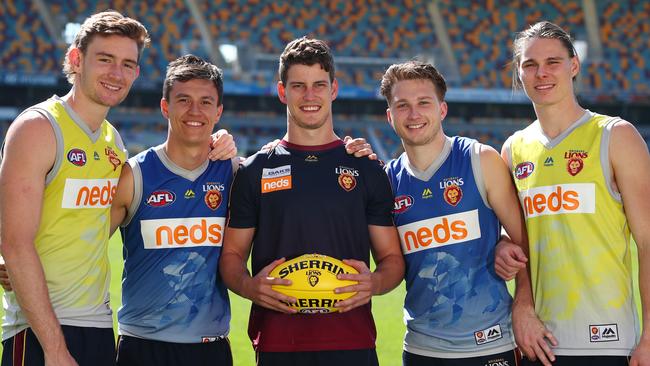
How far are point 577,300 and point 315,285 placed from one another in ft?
3.99

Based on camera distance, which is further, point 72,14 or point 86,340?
point 72,14

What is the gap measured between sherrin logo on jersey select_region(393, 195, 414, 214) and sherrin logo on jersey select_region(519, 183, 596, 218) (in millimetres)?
574

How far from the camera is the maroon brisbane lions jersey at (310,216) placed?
3410 millimetres

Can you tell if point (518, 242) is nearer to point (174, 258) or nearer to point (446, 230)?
point (446, 230)

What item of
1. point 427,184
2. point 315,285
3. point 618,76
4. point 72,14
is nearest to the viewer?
point 315,285

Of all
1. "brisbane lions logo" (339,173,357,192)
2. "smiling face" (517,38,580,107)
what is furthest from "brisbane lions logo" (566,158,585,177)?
"brisbane lions logo" (339,173,357,192)

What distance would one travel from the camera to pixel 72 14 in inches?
1112

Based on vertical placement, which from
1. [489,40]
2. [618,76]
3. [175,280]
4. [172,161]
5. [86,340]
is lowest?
[86,340]

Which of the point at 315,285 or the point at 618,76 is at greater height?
the point at 618,76

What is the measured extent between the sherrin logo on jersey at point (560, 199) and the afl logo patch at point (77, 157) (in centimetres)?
210

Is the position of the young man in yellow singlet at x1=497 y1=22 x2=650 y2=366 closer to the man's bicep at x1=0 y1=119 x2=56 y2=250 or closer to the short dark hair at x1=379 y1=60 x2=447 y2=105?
the short dark hair at x1=379 y1=60 x2=447 y2=105

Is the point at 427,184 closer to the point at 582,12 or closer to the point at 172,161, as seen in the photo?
the point at 172,161

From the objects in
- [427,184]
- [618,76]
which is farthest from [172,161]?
[618,76]

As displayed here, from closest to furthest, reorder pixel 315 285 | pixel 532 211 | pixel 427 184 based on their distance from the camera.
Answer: pixel 315 285 < pixel 532 211 < pixel 427 184
